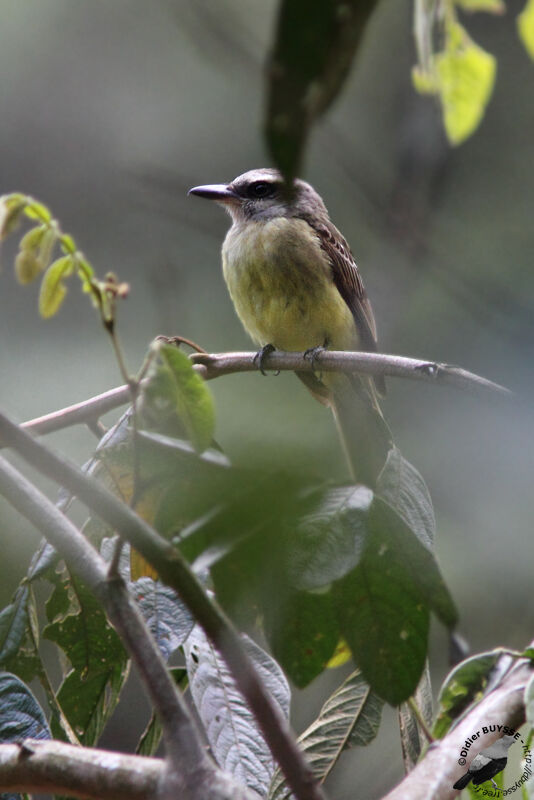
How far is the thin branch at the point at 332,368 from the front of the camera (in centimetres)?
146

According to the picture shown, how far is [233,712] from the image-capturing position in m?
1.46

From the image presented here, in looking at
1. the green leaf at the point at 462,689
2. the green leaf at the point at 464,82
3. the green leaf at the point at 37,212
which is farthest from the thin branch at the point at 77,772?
the green leaf at the point at 464,82

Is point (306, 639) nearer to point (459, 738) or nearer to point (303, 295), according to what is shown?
point (459, 738)

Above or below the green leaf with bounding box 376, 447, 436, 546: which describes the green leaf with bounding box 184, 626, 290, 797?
below

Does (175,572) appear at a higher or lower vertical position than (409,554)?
higher

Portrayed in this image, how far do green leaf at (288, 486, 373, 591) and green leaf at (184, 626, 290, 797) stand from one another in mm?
389

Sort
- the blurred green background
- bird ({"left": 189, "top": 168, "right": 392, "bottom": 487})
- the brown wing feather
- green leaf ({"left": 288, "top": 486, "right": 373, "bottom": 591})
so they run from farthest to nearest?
the blurred green background
the brown wing feather
bird ({"left": 189, "top": 168, "right": 392, "bottom": 487})
green leaf ({"left": 288, "top": 486, "right": 373, "bottom": 591})

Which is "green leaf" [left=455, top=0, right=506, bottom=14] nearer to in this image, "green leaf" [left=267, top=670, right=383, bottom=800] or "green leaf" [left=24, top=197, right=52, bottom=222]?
"green leaf" [left=24, top=197, right=52, bottom=222]

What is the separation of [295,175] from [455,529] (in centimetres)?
462

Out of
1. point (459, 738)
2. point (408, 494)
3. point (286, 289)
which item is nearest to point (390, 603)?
point (459, 738)

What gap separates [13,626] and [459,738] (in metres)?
0.69

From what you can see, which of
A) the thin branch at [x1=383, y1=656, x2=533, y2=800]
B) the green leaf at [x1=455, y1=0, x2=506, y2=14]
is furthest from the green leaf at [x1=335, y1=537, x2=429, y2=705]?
the green leaf at [x1=455, y1=0, x2=506, y2=14]

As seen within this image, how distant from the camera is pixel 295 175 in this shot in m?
0.62

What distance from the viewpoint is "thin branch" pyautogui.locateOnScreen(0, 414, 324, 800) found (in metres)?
0.81
